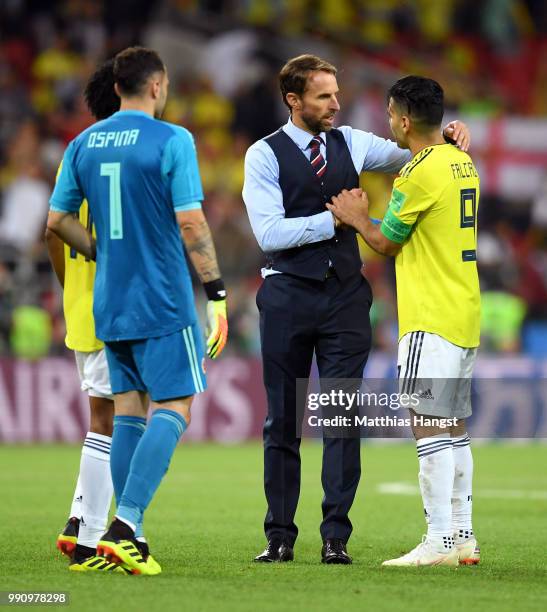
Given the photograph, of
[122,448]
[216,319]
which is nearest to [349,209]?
[216,319]

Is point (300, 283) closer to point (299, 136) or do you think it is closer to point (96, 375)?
point (299, 136)

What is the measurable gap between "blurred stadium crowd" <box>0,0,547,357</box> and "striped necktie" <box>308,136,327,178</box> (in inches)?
378

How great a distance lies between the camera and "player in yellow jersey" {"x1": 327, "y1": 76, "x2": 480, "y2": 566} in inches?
255

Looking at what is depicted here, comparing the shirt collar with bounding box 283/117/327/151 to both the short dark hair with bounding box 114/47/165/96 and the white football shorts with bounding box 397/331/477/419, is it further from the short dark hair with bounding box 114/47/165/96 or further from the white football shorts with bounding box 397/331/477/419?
the white football shorts with bounding box 397/331/477/419

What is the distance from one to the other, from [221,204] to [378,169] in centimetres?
1105

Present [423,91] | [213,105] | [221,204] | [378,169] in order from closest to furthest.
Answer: [423,91] → [378,169] → [221,204] → [213,105]

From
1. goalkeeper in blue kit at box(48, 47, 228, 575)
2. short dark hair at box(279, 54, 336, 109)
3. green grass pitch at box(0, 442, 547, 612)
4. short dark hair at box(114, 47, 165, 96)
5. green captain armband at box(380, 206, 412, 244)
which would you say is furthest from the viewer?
short dark hair at box(279, 54, 336, 109)

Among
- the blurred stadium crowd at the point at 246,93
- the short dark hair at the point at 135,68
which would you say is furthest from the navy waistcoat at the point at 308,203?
the blurred stadium crowd at the point at 246,93

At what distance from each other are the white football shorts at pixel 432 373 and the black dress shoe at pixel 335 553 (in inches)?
30.0

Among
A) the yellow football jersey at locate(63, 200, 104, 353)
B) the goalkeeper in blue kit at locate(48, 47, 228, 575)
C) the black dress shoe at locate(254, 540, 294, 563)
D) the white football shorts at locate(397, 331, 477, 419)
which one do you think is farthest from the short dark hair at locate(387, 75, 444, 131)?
the black dress shoe at locate(254, 540, 294, 563)

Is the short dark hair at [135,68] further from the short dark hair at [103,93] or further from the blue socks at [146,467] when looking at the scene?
the blue socks at [146,467]

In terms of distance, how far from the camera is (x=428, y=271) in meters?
6.57

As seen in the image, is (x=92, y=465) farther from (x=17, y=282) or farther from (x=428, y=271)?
(x=17, y=282)

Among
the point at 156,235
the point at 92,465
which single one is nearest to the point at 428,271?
the point at 156,235
